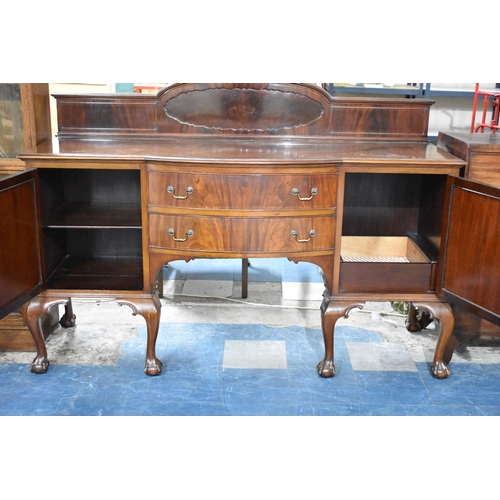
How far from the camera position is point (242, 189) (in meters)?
1.94

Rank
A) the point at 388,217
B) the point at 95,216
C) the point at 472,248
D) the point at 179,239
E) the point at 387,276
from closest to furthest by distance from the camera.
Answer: the point at 472,248 → the point at 179,239 → the point at 387,276 → the point at 95,216 → the point at 388,217

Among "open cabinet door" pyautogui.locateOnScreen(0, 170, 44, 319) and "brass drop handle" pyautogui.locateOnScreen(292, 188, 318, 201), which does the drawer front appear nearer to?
"brass drop handle" pyautogui.locateOnScreen(292, 188, 318, 201)

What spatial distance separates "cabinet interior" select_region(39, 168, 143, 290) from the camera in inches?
86.7

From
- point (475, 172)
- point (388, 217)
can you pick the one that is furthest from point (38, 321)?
point (475, 172)

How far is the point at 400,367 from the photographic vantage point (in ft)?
7.57

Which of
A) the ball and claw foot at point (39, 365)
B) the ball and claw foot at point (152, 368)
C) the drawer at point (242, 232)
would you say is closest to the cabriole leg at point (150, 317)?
the ball and claw foot at point (152, 368)

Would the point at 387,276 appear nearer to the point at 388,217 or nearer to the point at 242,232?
the point at 388,217

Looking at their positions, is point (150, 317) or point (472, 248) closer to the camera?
point (472, 248)

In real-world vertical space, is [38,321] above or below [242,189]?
below

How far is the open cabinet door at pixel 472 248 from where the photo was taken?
1.82 metres

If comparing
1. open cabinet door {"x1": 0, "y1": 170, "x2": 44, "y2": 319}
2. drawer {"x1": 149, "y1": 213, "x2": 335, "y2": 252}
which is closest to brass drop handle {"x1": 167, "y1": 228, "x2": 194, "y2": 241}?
drawer {"x1": 149, "y1": 213, "x2": 335, "y2": 252}

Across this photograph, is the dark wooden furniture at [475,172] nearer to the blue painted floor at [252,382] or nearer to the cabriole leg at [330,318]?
the blue painted floor at [252,382]

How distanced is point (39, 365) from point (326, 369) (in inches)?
42.6
